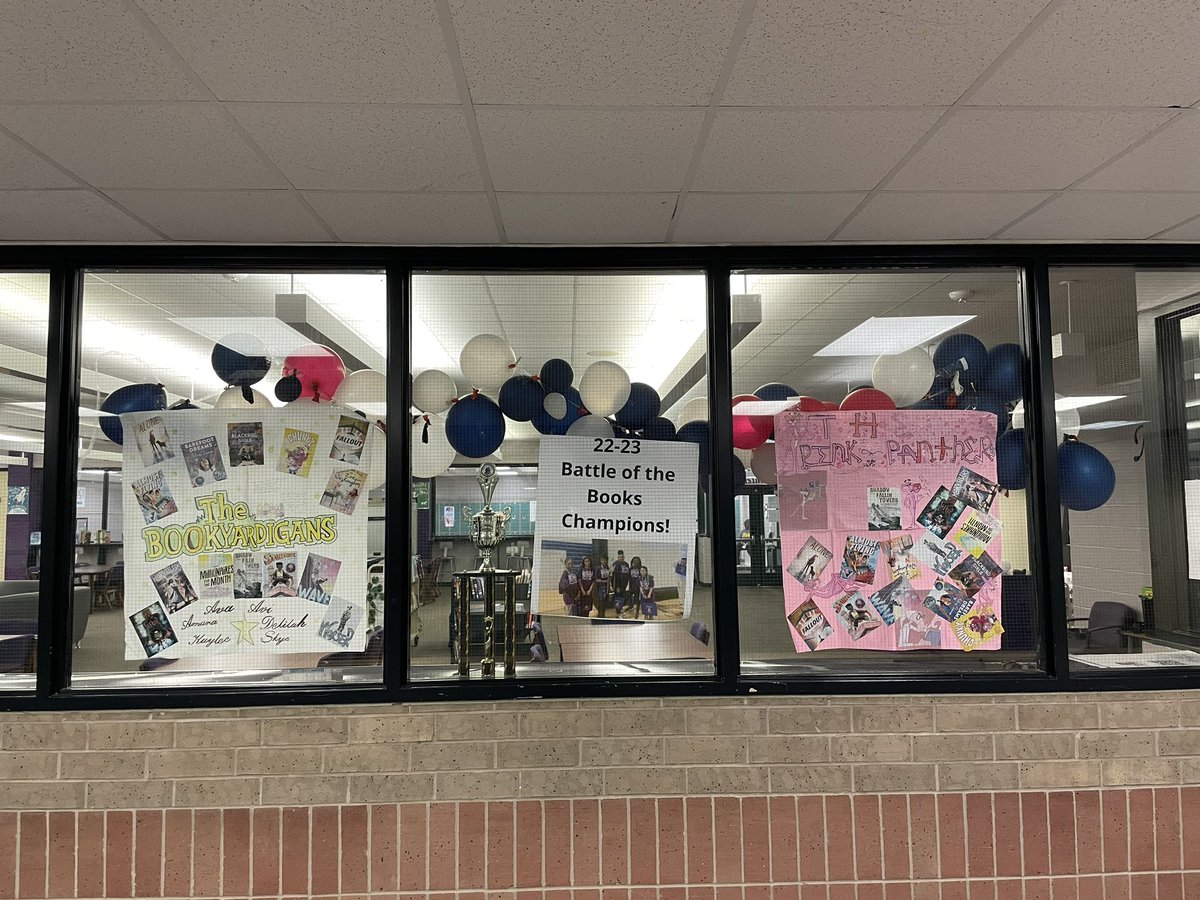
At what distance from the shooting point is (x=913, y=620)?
296cm

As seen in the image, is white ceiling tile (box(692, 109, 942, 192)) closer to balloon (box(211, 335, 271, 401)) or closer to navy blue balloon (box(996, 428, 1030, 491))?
navy blue balloon (box(996, 428, 1030, 491))

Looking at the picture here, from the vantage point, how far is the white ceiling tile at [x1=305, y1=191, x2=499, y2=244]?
245 cm

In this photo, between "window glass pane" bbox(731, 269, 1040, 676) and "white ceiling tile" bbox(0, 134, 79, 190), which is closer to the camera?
"white ceiling tile" bbox(0, 134, 79, 190)

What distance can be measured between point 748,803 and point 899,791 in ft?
1.91

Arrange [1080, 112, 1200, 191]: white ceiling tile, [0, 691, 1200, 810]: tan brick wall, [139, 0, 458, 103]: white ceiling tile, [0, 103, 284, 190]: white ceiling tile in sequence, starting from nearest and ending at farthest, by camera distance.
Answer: [139, 0, 458, 103]: white ceiling tile
[0, 103, 284, 190]: white ceiling tile
[1080, 112, 1200, 191]: white ceiling tile
[0, 691, 1200, 810]: tan brick wall

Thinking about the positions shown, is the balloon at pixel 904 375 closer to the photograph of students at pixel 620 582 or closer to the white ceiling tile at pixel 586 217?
the white ceiling tile at pixel 586 217

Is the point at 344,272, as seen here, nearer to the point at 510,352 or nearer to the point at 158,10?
the point at 510,352

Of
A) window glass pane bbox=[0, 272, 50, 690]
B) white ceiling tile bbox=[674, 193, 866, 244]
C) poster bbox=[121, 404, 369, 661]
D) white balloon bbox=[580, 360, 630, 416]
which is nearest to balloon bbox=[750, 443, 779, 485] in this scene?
white balloon bbox=[580, 360, 630, 416]

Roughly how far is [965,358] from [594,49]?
205 cm

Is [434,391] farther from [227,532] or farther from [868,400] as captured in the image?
[868,400]

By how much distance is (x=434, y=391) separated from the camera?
2943mm

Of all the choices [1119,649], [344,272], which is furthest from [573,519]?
[1119,649]

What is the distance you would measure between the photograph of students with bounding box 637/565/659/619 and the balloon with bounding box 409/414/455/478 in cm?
87

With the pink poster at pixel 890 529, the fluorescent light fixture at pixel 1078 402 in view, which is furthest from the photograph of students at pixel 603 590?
the fluorescent light fixture at pixel 1078 402
